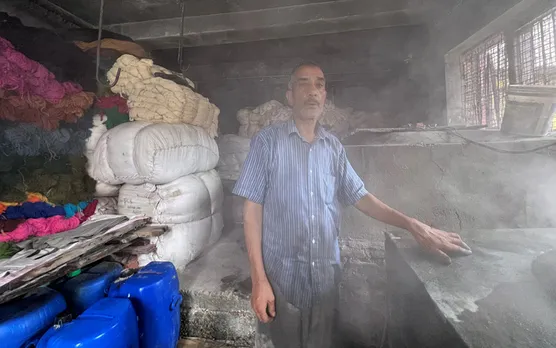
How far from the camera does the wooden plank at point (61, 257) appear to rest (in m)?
1.57

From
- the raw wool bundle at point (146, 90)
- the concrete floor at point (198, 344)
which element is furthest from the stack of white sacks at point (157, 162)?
the concrete floor at point (198, 344)

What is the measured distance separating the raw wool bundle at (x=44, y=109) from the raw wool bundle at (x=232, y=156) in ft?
5.77

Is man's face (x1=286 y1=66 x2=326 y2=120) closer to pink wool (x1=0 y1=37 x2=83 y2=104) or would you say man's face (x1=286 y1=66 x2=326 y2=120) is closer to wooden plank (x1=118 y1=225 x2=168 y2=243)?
wooden plank (x1=118 y1=225 x2=168 y2=243)

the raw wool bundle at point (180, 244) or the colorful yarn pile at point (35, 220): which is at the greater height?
the colorful yarn pile at point (35, 220)

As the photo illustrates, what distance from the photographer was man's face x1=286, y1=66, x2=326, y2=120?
1816mm

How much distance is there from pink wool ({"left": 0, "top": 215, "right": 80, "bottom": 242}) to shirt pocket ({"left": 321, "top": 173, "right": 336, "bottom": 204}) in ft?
7.08

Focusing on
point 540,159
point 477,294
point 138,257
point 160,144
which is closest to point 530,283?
point 477,294

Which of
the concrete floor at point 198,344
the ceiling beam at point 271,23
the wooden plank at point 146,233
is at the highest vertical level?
the ceiling beam at point 271,23

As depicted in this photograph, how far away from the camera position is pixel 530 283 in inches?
52.3

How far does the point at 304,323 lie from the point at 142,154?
1.91m

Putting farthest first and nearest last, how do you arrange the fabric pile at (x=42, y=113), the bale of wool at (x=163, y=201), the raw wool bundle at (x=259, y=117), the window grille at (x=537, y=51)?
the raw wool bundle at (x=259, y=117) → the window grille at (x=537, y=51) → the bale of wool at (x=163, y=201) → the fabric pile at (x=42, y=113)

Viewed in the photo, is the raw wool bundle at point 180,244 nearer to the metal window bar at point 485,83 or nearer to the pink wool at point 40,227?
Answer: the pink wool at point 40,227

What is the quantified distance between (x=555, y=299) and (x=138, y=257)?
3.02 m

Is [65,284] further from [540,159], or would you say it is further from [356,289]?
[540,159]
